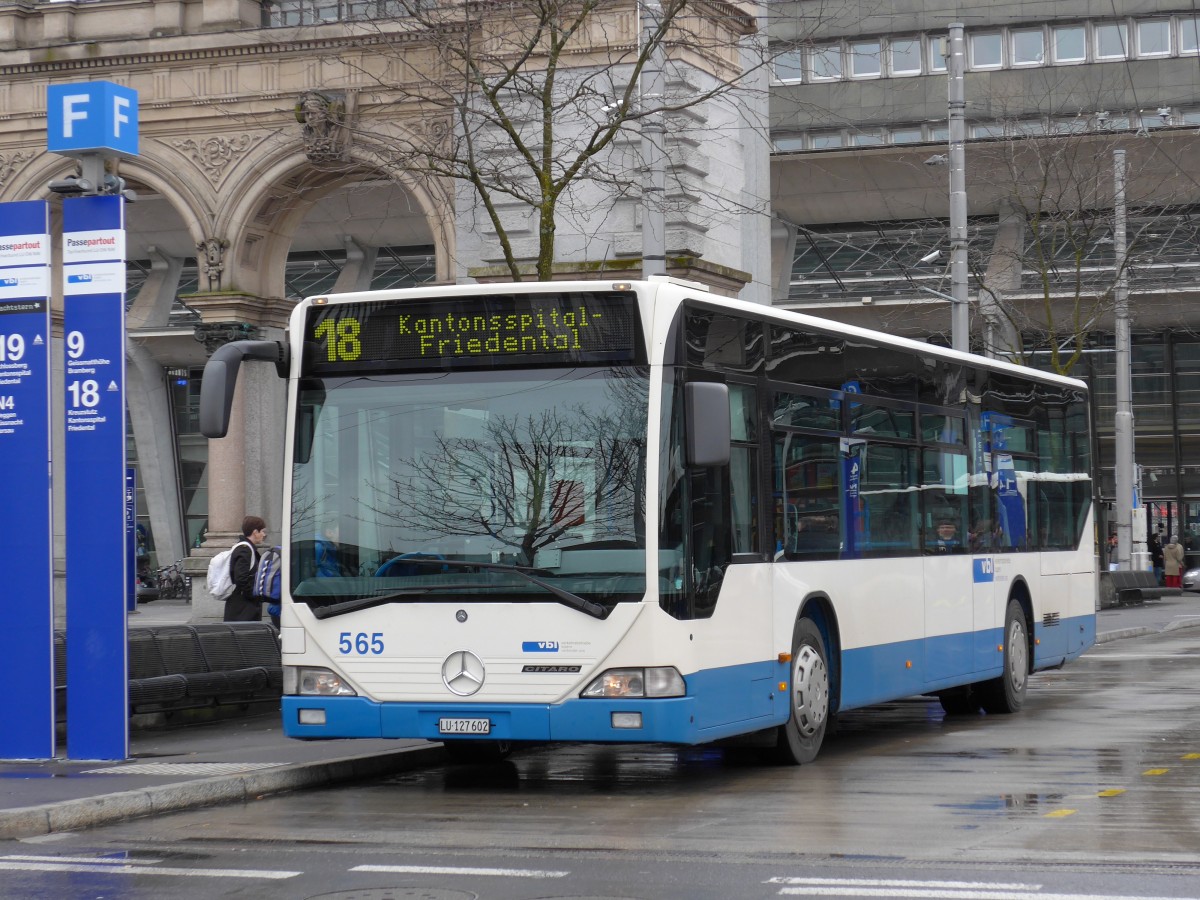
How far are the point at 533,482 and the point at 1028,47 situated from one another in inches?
1585

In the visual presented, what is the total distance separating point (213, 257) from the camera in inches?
1043

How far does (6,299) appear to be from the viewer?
40.4ft

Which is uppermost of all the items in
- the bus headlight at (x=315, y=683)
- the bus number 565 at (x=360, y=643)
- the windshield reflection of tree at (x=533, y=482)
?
the windshield reflection of tree at (x=533, y=482)

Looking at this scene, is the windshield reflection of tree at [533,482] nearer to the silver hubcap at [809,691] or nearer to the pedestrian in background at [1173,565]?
the silver hubcap at [809,691]

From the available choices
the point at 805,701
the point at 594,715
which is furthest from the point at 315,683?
the point at 805,701

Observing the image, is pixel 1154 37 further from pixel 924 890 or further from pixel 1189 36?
pixel 924 890

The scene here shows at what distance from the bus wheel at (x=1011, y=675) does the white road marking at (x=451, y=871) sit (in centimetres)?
885

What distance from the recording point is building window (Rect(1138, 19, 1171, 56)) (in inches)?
1865

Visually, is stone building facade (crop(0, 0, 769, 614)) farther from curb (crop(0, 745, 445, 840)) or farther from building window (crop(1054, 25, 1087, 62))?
building window (crop(1054, 25, 1087, 62))

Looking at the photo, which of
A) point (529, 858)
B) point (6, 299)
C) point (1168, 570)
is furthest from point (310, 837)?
point (1168, 570)

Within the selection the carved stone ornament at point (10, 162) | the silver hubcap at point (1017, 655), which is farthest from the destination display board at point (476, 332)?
the carved stone ornament at point (10, 162)

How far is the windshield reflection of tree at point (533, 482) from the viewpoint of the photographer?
10.6 meters

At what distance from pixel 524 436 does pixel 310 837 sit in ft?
8.39

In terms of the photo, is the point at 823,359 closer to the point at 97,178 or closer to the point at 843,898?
the point at 97,178
